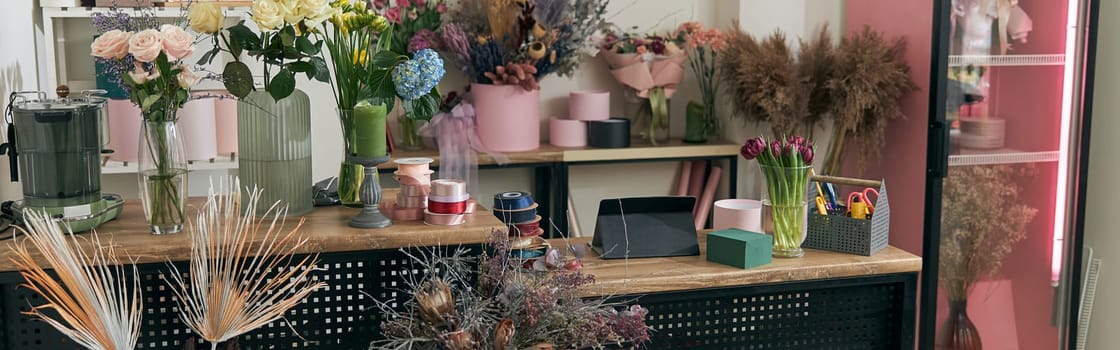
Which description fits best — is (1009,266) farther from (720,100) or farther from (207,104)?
(207,104)

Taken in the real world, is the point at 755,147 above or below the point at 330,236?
above

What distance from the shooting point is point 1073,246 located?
12.2 feet

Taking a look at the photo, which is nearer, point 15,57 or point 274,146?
point 274,146

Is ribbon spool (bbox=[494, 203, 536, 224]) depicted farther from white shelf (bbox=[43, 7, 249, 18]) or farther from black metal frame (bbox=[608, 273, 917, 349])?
white shelf (bbox=[43, 7, 249, 18])

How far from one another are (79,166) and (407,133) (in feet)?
6.69

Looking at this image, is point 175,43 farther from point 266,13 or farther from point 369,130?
point 369,130

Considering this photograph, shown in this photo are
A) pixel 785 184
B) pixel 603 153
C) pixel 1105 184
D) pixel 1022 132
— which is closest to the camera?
pixel 785 184

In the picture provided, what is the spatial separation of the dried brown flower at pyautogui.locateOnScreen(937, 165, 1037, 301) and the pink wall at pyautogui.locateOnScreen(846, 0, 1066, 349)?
44mm

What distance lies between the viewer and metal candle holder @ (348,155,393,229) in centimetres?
221

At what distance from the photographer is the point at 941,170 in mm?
3654

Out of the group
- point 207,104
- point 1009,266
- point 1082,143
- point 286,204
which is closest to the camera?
point 286,204

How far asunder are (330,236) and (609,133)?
2.22 m

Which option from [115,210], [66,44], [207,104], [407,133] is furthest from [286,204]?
[407,133]

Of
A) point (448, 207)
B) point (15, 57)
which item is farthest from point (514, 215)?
point (15, 57)
